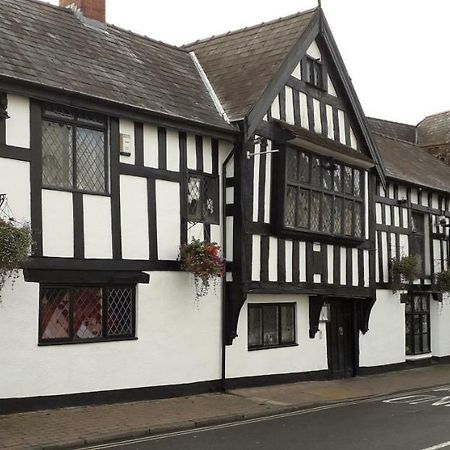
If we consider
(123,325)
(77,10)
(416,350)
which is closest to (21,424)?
(123,325)

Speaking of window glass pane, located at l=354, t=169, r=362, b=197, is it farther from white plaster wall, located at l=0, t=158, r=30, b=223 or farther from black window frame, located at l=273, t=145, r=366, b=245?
white plaster wall, located at l=0, t=158, r=30, b=223

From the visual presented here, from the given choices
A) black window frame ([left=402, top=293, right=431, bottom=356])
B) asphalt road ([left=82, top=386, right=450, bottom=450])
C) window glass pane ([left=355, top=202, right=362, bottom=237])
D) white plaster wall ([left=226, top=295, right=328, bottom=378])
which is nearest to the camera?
asphalt road ([left=82, top=386, right=450, bottom=450])

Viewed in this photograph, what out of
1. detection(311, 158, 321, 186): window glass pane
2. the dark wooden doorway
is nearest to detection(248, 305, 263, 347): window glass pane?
the dark wooden doorway

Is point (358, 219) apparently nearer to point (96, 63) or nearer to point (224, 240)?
point (224, 240)

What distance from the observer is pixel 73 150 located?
436 inches

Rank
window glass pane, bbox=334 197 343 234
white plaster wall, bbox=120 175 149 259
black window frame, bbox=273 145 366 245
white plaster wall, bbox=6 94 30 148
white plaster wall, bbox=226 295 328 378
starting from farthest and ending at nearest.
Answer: window glass pane, bbox=334 197 343 234
black window frame, bbox=273 145 366 245
white plaster wall, bbox=226 295 328 378
white plaster wall, bbox=120 175 149 259
white plaster wall, bbox=6 94 30 148

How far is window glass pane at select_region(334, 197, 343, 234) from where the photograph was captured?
612 inches

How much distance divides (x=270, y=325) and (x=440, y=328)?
8450 mm

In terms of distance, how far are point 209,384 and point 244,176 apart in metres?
4.10

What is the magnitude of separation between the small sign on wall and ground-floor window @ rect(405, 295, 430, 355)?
11.1 metres

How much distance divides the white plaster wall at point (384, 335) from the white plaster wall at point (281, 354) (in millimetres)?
2086

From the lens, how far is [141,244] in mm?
11836

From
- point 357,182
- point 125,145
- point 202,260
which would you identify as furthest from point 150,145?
point 357,182

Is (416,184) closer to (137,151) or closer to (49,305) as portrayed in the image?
(137,151)
